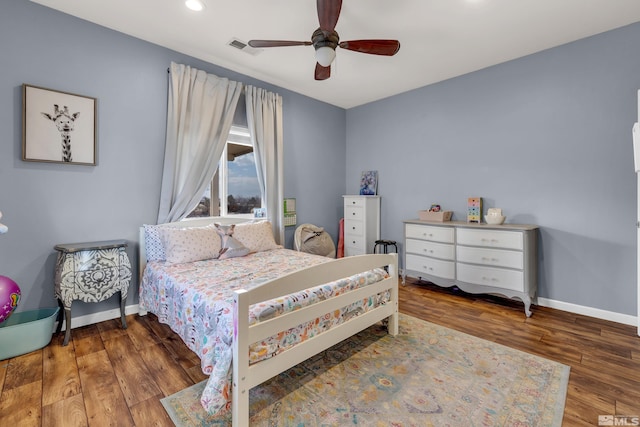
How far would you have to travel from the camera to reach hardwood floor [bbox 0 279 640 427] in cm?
158

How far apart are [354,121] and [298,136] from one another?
120 cm

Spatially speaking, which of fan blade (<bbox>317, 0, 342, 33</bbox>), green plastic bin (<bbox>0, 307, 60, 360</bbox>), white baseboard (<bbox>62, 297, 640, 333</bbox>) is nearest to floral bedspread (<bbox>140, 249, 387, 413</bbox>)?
white baseboard (<bbox>62, 297, 640, 333</bbox>)

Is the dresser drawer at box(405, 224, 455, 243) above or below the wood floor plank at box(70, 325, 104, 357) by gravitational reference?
above

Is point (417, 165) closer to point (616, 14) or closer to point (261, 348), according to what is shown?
point (616, 14)

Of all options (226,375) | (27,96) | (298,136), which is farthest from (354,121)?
(226,375)

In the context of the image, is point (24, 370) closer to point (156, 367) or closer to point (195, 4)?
point (156, 367)

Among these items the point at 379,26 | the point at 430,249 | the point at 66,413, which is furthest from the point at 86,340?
the point at 379,26

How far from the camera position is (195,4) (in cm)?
235

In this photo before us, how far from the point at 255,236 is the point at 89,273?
151 cm

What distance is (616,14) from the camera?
8.21ft

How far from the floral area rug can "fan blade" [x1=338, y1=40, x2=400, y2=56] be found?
237 cm

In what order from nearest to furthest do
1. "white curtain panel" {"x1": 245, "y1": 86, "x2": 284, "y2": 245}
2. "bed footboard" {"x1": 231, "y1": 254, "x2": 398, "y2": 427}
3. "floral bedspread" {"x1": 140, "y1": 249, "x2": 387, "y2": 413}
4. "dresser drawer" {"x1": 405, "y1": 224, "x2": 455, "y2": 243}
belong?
"bed footboard" {"x1": 231, "y1": 254, "x2": 398, "y2": 427}
"floral bedspread" {"x1": 140, "y1": 249, "x2": 387, "y2": 413}
"dresser drawer" {"x1": 405, "y1": 224, "x2": 455, "y2": 243}
"white curtain panel" {"x1": 245, "y1": 86, "x2": 284, "y2": 245}

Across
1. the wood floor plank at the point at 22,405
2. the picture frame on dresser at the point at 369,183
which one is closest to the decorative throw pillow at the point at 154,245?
the wood floor plank at the point at 22,405

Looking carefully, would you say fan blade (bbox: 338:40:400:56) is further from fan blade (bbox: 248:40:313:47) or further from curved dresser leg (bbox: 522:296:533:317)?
curved dresser leg (bbox: 522:296:533:317)
